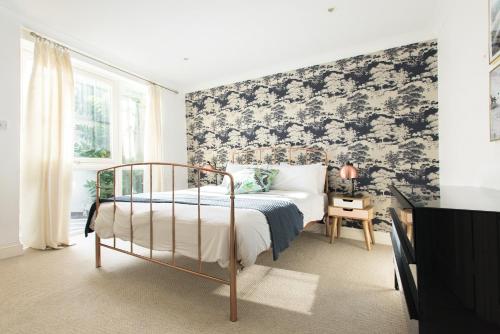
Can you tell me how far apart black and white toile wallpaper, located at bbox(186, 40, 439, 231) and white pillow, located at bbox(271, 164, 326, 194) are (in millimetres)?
324

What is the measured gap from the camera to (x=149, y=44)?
3.06 meters

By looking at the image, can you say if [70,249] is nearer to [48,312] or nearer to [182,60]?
[48,312]

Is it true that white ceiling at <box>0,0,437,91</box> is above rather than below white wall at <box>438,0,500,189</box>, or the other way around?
above

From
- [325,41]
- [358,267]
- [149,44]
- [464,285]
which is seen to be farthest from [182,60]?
[464,285]

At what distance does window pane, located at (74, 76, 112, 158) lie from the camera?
3354mm

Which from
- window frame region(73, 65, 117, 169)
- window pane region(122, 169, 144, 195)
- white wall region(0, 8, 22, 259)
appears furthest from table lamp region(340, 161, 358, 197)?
white wall region(0, 8, 22, 259)

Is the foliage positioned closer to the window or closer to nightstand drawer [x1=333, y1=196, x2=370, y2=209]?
the window

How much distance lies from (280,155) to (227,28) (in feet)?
5.87

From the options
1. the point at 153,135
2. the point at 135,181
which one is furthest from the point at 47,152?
the point at 153,135

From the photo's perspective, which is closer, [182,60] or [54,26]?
[54,26]

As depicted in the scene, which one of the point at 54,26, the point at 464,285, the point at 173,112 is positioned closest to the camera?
the point at 464,285

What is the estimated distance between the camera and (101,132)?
3.61 metres

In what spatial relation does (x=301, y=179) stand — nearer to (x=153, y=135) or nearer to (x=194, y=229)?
(x=194, y=229)

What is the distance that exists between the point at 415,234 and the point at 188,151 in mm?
4200
